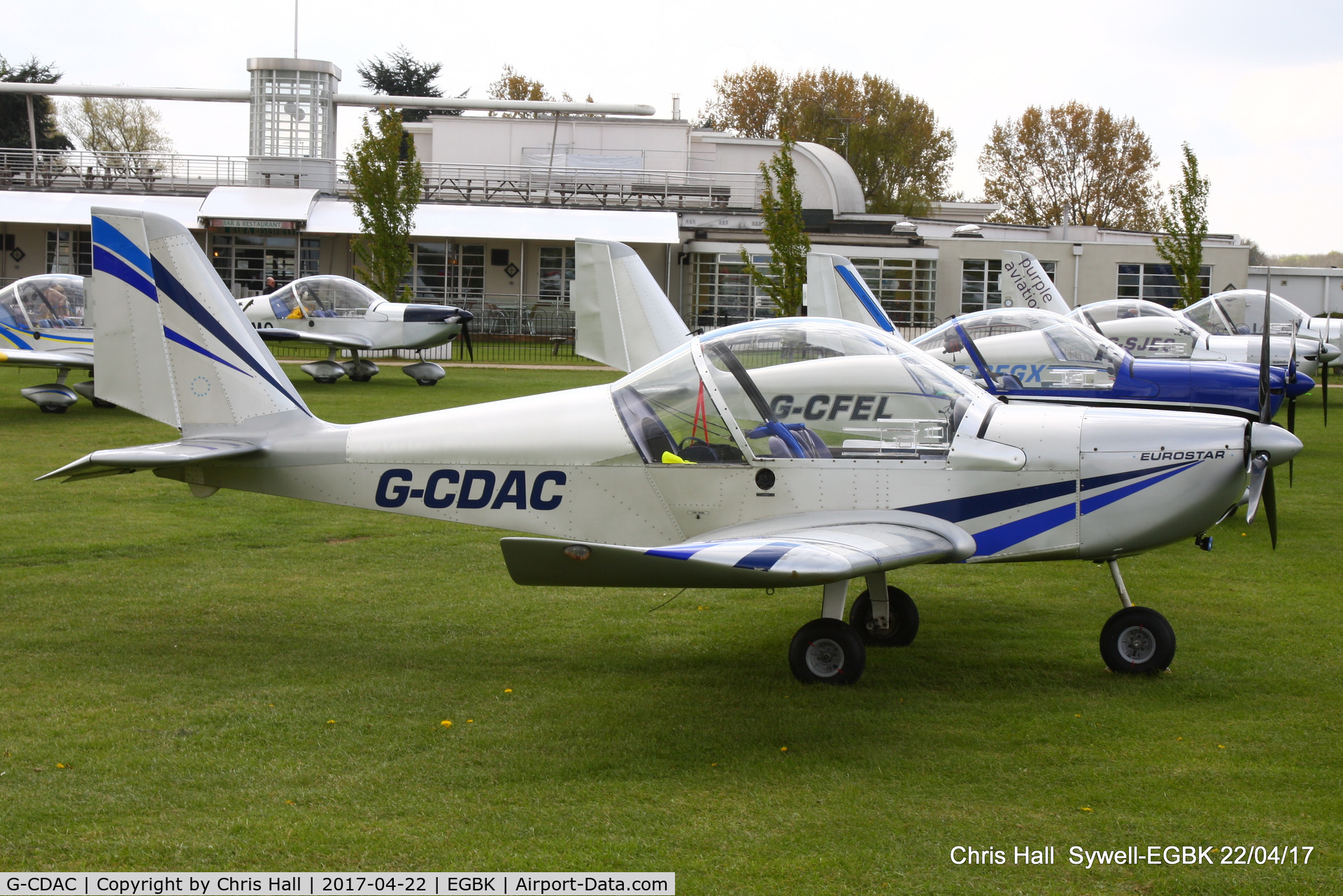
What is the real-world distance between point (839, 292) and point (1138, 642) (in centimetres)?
906

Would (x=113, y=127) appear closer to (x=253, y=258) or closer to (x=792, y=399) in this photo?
(x=253, y=258)

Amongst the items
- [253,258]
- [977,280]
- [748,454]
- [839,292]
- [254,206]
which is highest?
[254,206]

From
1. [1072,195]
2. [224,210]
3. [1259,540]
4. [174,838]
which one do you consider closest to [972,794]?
[174,838]

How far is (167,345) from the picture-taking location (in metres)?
6.93

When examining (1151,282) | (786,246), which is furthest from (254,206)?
(1151,282)

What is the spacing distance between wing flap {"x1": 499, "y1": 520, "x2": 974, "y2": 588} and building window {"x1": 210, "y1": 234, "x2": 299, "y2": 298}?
1551 inches

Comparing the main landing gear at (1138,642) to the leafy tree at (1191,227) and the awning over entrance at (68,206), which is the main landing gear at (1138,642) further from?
the awning over entrance at (68,206)

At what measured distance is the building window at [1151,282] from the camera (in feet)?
136

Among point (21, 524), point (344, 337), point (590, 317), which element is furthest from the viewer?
point (344, 337)

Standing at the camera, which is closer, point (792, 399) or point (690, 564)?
point (690, 564)

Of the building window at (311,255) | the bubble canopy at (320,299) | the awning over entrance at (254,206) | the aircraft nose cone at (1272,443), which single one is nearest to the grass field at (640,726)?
the aircraft nose cone at (1272,443)

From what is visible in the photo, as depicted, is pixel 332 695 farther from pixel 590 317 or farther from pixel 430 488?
pixel 590 317

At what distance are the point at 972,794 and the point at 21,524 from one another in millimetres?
8603

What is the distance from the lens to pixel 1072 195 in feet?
247
